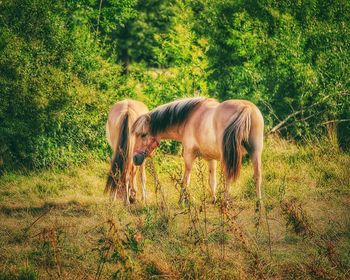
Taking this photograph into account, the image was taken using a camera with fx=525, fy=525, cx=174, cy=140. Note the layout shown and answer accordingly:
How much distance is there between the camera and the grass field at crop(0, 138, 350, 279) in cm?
472

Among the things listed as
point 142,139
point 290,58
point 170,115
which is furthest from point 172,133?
point 290,58

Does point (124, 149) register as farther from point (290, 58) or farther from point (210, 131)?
point (290, 58)

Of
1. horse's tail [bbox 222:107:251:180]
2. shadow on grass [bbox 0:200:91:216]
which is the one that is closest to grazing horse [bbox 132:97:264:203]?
horse's tail [bbox 222:107:251:180]

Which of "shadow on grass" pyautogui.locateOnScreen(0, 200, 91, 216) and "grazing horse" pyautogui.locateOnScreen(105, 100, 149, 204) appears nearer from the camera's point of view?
"shadow on grass" pyautogui.locateOnScreen(0, 200, 91, 216)

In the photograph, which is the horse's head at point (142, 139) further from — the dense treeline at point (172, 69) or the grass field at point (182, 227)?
the dense treeline at point (172, 69)

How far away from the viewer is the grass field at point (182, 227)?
15.5ft

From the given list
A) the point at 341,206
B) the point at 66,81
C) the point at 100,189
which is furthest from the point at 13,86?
the point at 341,206

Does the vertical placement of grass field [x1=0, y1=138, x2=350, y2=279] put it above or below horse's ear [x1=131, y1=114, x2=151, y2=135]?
below

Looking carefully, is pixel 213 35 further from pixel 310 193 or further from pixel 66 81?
pixel 310 193

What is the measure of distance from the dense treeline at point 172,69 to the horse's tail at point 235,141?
154 inches

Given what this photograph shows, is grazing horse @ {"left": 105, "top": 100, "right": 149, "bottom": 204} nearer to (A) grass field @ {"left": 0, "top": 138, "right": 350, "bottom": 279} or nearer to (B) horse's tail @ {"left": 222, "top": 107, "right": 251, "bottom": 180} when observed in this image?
(A) grass field @ {"left": 0, "top": 138, "right": 350, "bottom": 279}

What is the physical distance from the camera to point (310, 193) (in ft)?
25.8

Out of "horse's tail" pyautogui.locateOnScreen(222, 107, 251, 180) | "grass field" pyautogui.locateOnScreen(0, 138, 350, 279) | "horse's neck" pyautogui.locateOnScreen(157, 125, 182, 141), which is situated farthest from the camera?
"horse's neck" pyautogui.locateOnScreen(157, 125, 182, 141)

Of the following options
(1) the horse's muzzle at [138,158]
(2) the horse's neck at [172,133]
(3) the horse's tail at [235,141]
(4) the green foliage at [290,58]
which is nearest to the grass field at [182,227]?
(3) the horse's tail at [235,141]
